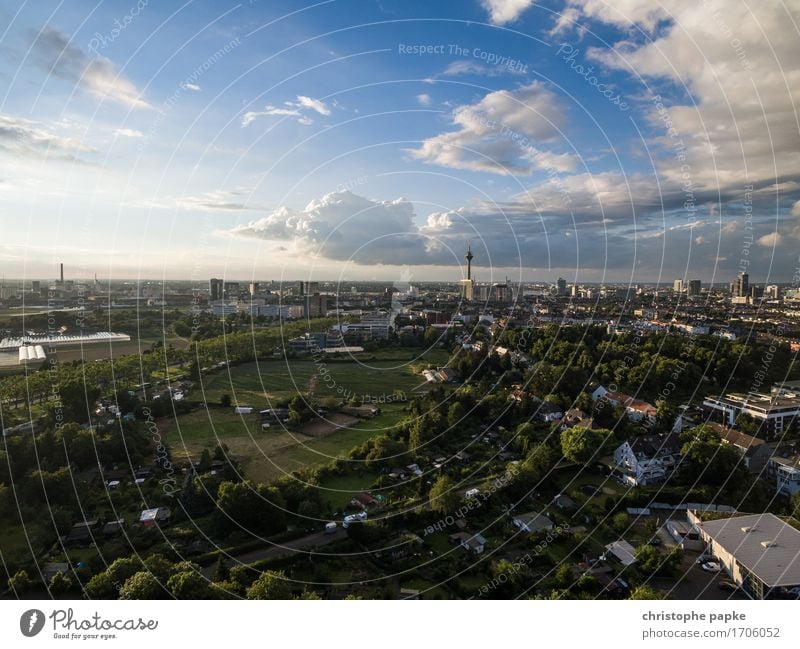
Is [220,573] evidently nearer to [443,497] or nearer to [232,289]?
[443,497]

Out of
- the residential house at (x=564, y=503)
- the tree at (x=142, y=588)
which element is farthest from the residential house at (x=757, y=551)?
the tree at (x=142, y=588)

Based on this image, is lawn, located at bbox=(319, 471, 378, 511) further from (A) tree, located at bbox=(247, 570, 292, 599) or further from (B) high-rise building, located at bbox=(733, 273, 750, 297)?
(B) high-rise building, located at bbox=(733, 273, 750, 297)

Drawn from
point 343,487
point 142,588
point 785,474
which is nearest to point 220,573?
point 142,588

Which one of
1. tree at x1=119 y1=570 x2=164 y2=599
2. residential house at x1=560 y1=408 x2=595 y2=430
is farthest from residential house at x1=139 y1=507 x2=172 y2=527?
residential house at x1=560 y1=408 x2=595 y2=430

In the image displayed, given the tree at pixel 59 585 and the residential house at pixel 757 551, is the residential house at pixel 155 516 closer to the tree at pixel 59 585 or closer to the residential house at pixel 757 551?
the tree at pixel 59 585

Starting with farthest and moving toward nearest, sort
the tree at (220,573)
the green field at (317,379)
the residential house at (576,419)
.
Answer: the green field at (317,379)
the residential house at (576,419)
the tree at (220,573)

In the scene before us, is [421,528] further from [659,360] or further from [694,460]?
[659,360]

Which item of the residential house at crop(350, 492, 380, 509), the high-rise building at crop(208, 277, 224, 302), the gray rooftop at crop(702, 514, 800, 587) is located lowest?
the residential house at crop(350, 492, 380, 509)
